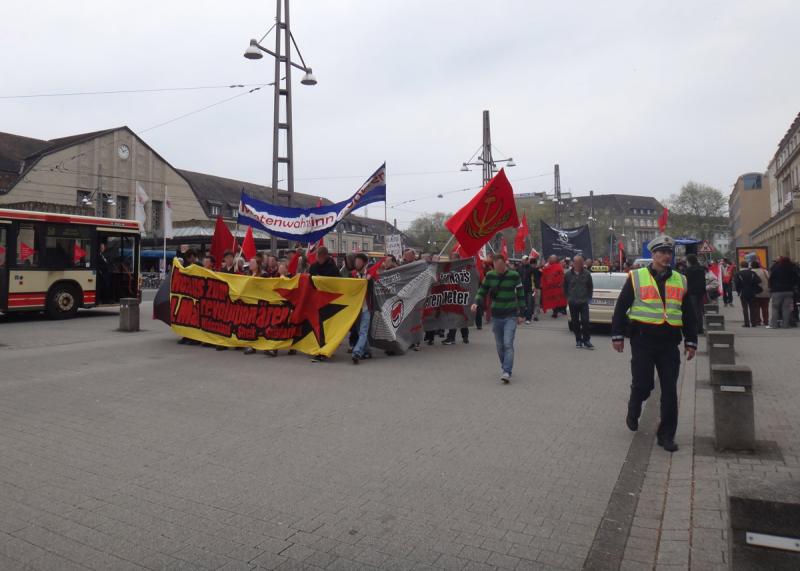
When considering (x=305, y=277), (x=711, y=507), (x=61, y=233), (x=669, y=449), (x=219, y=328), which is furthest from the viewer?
(x=61, y=233)

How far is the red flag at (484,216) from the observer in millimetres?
10938

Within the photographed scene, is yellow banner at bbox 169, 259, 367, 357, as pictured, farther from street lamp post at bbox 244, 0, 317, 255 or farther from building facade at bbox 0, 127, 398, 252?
building facade at bbox 0, 127, 398, 252

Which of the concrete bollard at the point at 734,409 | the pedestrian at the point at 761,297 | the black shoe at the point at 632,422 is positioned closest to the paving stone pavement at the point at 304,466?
the black shoe at the point at 632,422

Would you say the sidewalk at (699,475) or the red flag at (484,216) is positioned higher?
the red flag at (484,216)

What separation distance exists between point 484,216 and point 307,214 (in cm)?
414

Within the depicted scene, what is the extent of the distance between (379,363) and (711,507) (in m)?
6.46

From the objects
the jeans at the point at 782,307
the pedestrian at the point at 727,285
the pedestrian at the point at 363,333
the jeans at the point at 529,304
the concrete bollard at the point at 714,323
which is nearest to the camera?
the pedestrian at the point at 363,333

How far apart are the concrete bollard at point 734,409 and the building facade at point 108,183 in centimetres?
3558

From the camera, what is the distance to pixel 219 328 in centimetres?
1167

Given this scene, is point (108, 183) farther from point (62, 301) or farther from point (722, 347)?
point (722, 347)

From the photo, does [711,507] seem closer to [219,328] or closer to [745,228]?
[219,328]

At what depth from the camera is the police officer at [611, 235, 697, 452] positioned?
5.41 meters

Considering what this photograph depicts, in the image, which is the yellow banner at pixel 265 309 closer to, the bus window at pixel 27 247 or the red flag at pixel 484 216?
the red flag at pixel 484 216

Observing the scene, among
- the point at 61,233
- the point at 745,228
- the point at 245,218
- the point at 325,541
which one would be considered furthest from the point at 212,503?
the point at 745,228
